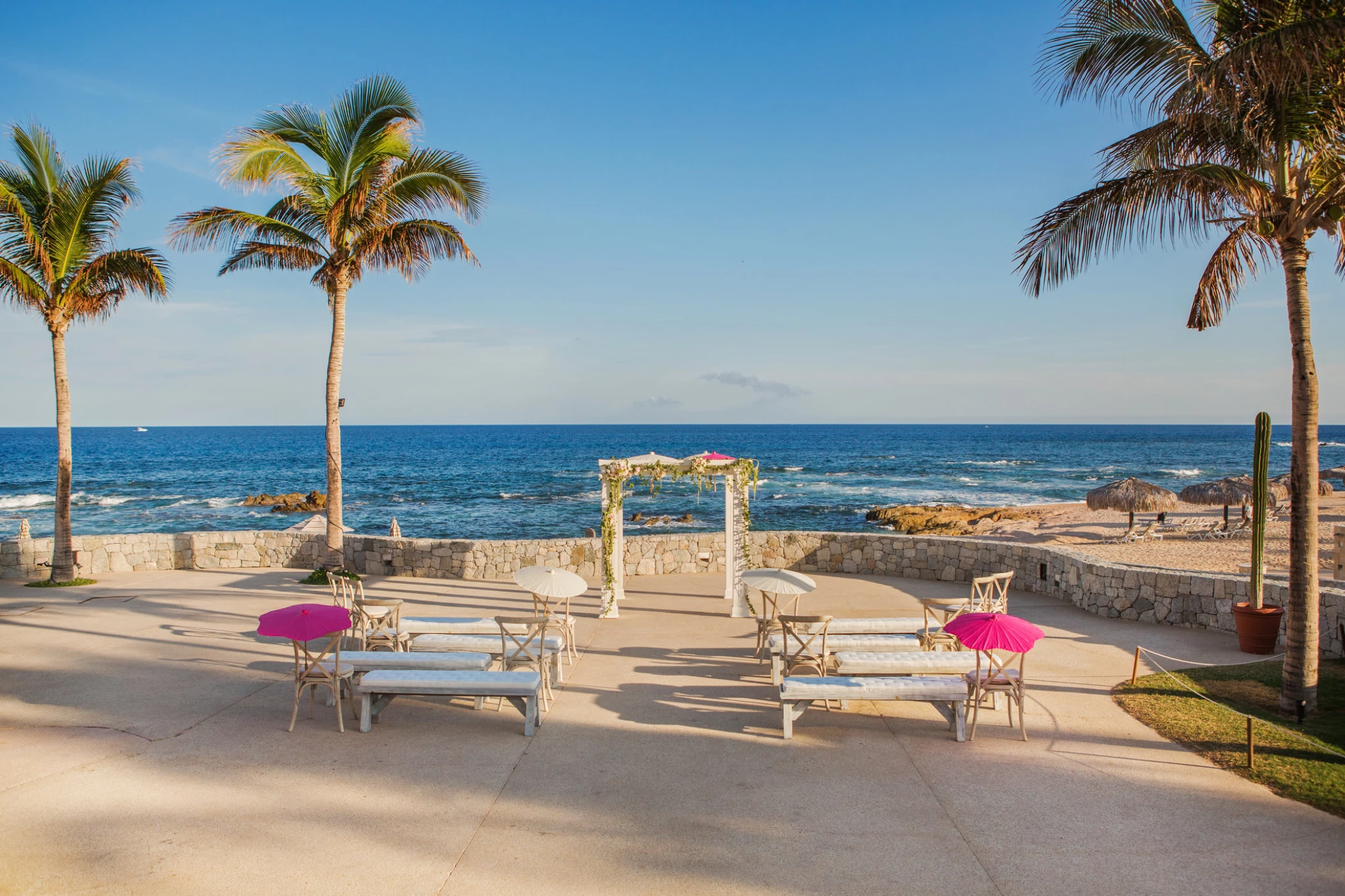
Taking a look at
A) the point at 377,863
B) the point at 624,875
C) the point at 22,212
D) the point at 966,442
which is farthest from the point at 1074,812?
the point at 966,442

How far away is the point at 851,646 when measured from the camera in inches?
336

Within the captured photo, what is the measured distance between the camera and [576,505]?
44.2 metres

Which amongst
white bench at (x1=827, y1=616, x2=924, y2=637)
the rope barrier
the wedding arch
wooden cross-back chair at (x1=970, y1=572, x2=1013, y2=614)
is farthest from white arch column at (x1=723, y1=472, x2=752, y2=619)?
the rope barrier

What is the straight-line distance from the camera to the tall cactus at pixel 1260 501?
29.8ft

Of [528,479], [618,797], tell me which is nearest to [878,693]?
[618,797]

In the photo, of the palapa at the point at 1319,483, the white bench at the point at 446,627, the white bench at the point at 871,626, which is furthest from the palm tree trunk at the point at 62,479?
the palapa at the point at 1319,483

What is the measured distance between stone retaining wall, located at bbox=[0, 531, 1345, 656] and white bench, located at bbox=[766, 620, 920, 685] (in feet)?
15.3

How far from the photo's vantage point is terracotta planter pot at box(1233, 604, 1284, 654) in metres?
9.34

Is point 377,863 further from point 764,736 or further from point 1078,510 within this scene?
point 1078,510

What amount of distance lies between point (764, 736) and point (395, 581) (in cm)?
964

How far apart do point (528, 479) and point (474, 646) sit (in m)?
52.9

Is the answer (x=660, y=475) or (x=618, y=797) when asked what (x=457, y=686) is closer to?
(x=618, y=797)

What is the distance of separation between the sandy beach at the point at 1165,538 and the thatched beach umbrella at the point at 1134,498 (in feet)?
3.60

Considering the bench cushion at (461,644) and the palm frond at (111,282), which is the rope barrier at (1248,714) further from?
the palm frond at (111,282)
